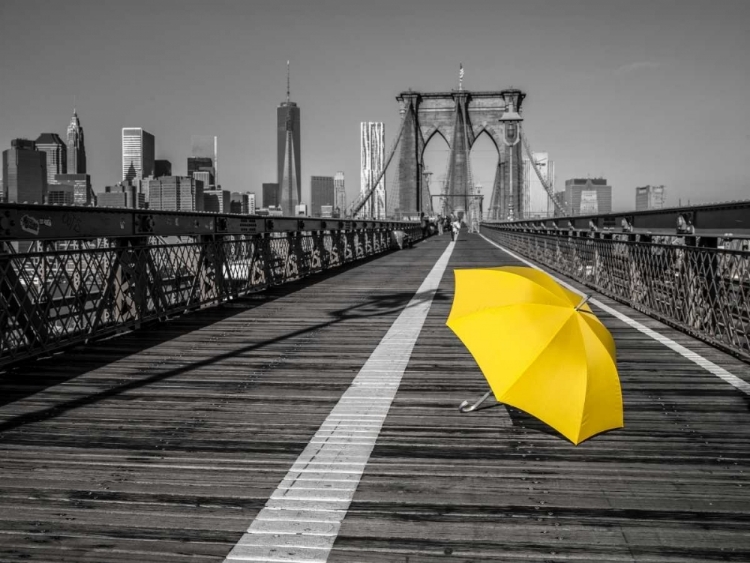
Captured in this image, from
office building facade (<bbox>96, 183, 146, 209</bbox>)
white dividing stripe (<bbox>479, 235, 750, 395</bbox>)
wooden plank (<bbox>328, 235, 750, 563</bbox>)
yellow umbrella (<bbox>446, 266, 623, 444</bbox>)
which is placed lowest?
wooden plank (<bbox>328, 235, 750, 563</bbox>)

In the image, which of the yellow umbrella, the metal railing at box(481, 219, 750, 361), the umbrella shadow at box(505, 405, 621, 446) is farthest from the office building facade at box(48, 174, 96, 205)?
the yellow umbrella

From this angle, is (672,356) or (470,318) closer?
(470,318)

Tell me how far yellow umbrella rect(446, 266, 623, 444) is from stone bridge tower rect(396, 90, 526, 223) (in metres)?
89.8

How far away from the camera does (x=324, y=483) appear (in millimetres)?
3666

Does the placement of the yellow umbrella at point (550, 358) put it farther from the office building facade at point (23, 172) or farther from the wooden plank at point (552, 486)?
the office building facade at point (23, 172)

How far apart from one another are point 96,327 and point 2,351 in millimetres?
1585

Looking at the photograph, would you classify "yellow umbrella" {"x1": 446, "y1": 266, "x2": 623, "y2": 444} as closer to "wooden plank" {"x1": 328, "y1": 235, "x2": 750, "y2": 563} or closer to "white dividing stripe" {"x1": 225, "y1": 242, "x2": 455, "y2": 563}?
"wooden plank" {"x1": 328, "y1": 235, "x2": 750, "y2": 563}

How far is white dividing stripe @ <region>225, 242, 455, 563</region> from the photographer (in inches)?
117

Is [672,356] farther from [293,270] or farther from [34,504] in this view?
[293,270]

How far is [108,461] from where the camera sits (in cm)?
398

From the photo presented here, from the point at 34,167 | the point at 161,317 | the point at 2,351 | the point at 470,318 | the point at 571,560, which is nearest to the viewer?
the point at 571,560

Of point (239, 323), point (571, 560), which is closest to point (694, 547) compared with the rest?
point (571, 560)

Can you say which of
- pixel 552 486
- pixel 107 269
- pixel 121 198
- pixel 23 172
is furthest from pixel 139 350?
pixel 23 172

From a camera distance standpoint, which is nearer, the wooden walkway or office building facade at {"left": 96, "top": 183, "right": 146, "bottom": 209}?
the wooden walkway
